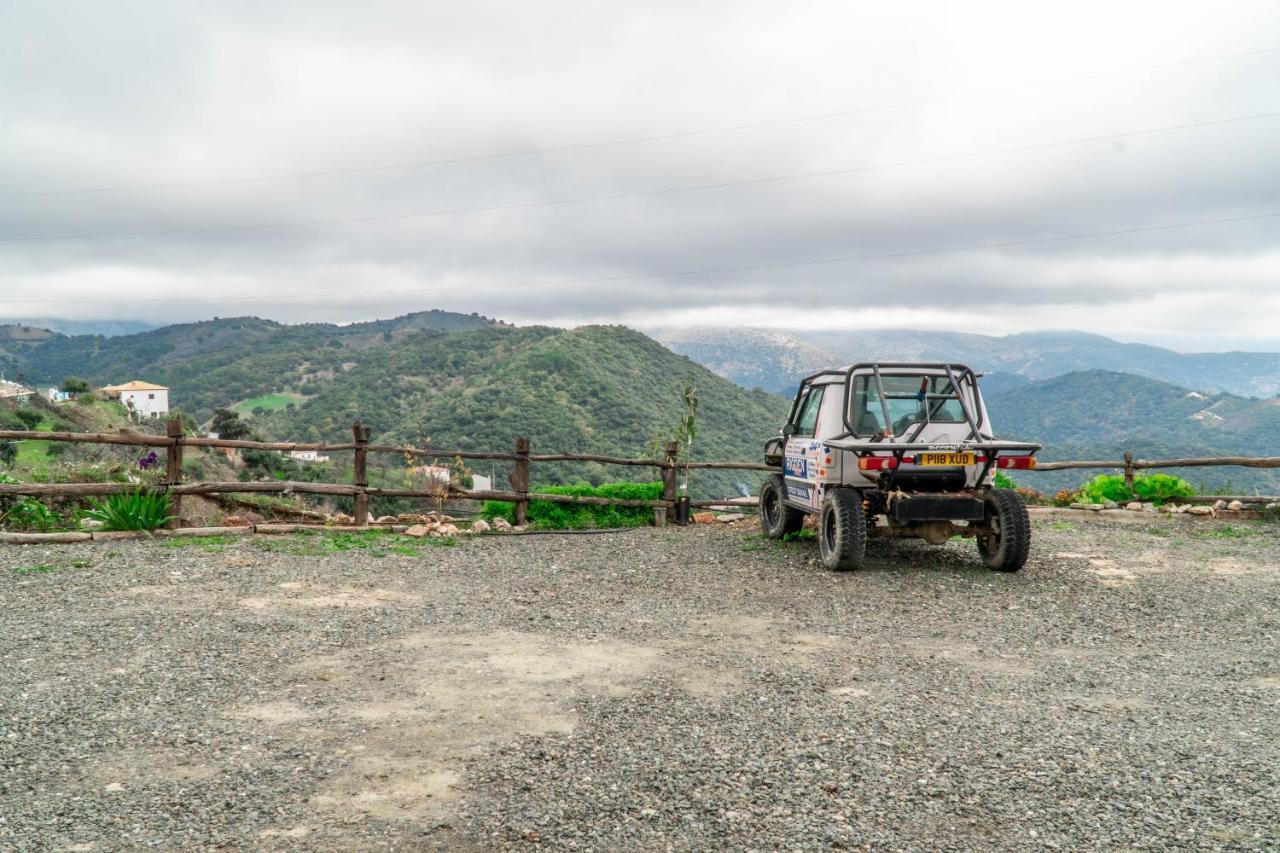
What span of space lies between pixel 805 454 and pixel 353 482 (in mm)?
6547

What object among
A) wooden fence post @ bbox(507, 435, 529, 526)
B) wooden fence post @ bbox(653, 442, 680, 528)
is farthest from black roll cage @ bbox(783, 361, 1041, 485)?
wooden fence post @ bbox(507, 435, 529, 526)

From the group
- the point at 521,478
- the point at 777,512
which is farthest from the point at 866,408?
the point at 521,478

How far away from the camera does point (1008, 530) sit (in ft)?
28.3

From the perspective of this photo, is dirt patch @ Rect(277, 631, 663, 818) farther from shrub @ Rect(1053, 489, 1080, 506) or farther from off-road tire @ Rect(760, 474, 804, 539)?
shrub @ Rect(1053, 489, 1080, 506)

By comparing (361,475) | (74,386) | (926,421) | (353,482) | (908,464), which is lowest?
(353,482)

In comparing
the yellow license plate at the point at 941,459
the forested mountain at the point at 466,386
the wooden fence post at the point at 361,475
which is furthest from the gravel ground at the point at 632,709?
the forested mountain at the point at 466,386

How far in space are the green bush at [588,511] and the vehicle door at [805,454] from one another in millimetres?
3038

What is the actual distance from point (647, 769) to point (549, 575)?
530cm

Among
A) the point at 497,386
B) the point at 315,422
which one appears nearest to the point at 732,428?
the point at 497,386

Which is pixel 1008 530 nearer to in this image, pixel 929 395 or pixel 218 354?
pixel 929 395

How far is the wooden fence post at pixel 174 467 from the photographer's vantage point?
10.7 meters

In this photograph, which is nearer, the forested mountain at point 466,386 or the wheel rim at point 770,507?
the wheel rim at point 770,507

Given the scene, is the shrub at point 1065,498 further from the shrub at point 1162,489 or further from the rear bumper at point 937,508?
the rear bumper at point 937,508

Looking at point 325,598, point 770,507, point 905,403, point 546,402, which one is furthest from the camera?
point 546,402
